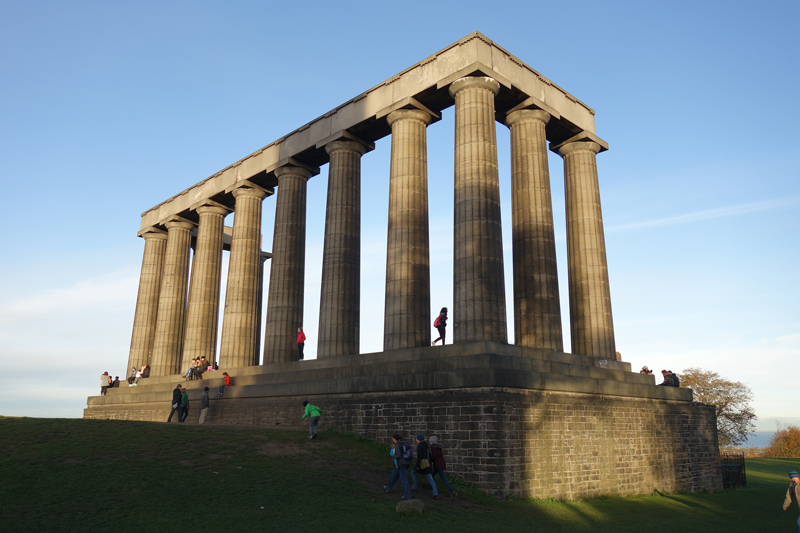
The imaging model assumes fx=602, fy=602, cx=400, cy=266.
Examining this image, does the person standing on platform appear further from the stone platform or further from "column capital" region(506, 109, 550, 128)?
"column capital" region(506, 109, 550, 128)

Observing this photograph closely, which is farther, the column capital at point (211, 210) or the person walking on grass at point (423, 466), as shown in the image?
the column capital at point (211, 210)

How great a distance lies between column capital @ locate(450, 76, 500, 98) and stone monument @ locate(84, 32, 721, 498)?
0.09 m

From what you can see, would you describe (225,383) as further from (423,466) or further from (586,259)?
(586,259)

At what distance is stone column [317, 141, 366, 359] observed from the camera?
101 feet

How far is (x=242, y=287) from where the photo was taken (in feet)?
125

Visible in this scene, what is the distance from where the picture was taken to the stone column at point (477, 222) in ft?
81.2

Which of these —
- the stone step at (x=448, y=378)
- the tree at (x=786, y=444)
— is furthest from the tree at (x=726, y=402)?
the stone step at (x=448, y=378)

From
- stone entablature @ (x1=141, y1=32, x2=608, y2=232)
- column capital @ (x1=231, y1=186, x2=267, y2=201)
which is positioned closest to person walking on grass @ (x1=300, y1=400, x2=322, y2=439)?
stone entablature @ (x1=141, y1=32, x2=608, y2=232)

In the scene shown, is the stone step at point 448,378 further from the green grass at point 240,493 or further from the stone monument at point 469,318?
the green grass at point 240,493

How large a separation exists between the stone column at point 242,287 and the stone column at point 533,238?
57.1ft

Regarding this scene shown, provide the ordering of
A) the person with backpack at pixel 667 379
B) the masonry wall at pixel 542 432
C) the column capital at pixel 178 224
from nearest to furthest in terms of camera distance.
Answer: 1. the masonry wall at pixel 542 432
2. the person with backpack at pixel 667 379
3. the column capital at pixel 178 224

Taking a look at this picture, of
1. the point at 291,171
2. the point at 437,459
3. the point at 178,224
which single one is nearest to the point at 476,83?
the point at 291,171

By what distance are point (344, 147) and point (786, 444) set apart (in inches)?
3152

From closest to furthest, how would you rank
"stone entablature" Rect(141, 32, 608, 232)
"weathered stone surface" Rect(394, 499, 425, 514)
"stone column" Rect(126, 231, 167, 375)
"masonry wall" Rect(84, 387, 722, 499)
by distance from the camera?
"weathered stone surface" Rect(394, 499, 425, 514)
"masonry wall" Rect(84, 387, 722, 499)
"stone entablature" Rect(141, 32, 608, 232)
"stone column" Rect(126, 231, 167, 375)
